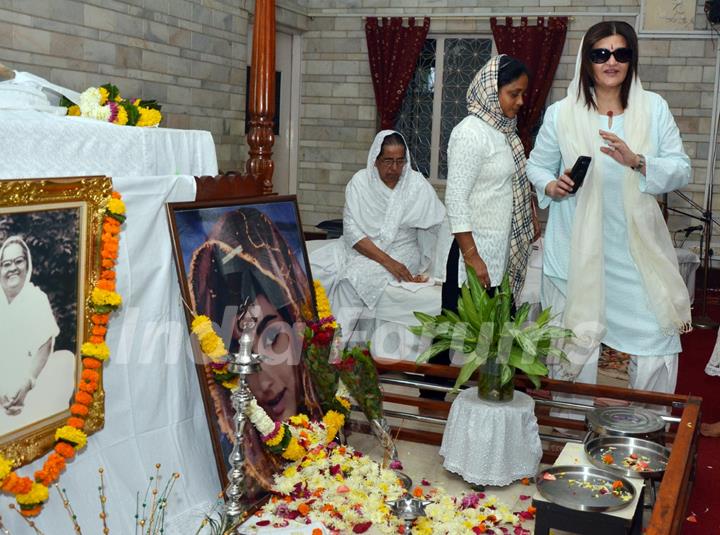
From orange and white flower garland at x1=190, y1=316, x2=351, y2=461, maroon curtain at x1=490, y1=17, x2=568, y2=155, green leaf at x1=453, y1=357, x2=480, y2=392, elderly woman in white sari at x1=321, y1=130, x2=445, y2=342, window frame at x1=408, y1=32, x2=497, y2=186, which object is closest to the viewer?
orange and white flower garland at x1=190, y1=316, x2=351, y2=461

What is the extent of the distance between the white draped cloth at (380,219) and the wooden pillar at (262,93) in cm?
145

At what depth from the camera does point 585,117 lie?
3189 millimetres

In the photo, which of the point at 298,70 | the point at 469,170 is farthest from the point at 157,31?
the point at 469,170

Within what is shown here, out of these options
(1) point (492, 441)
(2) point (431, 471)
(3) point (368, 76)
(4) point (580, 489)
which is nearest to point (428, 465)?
(2) point (431, 471)

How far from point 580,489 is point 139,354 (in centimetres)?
136

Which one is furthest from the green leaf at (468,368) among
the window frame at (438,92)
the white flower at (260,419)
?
the window frame at (438,92)

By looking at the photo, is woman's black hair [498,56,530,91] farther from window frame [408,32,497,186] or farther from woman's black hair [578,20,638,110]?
window frame [408,32,497,186]

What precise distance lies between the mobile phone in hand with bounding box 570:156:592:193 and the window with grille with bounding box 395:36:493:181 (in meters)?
5.99

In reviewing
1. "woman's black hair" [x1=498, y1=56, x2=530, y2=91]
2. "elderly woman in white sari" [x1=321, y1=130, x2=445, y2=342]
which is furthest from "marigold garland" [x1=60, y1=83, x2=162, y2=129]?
"elderly woman in white sari" [x1=321, y1=130, x2=445, y2=342]

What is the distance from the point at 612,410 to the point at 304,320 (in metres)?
1.17

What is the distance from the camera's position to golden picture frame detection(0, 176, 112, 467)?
2.16 meters

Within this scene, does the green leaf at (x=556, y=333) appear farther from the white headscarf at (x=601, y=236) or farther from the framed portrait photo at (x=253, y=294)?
the framed portrait photo at (x=253, y=294)

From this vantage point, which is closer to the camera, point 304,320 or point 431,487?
point 431,487

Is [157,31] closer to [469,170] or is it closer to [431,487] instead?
[469,170]
